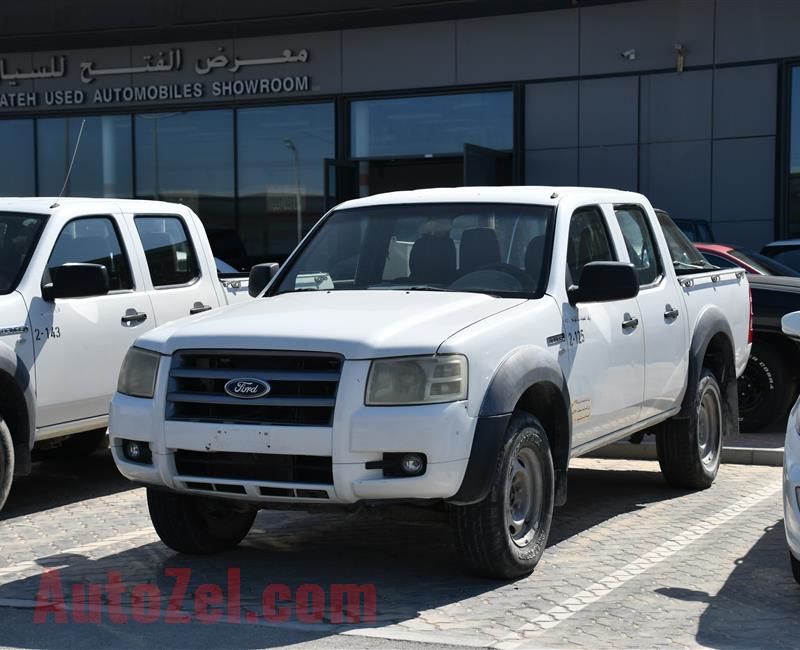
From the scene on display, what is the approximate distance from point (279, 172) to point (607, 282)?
1788 centimetres

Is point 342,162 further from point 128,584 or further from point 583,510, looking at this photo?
point 128,584

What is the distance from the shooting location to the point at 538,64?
2173cm

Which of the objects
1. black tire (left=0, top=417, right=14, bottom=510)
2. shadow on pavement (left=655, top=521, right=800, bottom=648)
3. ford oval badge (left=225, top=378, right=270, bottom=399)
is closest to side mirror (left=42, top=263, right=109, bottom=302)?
black tire (left=0, top=417, right=14, bottom=510)

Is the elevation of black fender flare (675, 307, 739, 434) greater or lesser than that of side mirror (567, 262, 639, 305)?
lesser

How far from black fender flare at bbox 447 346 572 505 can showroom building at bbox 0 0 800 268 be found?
1494 centimetres


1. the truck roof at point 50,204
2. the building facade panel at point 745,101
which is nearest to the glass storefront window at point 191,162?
the building facade panel at point 745,101

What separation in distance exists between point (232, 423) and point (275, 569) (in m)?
1.04

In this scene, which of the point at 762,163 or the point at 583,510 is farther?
the point at 762,163

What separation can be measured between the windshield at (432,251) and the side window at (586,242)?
239 millimetres

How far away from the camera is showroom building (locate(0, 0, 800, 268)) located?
20.5 m

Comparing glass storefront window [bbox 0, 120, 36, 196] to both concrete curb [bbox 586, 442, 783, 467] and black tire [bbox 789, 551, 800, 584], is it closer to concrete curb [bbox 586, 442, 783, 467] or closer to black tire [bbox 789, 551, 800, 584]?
concrete curb [bbox 586, 442, 783, 467]

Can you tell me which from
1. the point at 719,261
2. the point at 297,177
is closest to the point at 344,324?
the point at 719,261

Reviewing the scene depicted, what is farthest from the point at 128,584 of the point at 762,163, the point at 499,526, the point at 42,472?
the point at 762,163

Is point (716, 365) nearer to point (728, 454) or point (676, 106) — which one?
point (728, 454)
